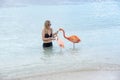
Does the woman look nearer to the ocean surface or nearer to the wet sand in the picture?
the ocean surface

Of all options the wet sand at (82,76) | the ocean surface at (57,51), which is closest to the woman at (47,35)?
the ocean surface at (57,51)

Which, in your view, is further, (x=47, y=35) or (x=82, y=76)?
(x=47, y=35)

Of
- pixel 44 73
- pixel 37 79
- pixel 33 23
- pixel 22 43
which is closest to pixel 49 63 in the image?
pixel 44 73

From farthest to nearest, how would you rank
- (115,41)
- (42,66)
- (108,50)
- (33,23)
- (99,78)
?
1. (33,23)
2. (115,41)
3. (108,50)
4. (42,66)
5. (99,78)

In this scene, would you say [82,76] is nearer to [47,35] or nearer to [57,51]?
[57,51]

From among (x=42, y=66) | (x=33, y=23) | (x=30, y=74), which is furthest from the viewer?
(x=33, y=23)

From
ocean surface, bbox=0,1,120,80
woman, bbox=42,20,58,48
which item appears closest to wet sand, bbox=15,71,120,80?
ocean surface, bbox=0,1,120,80

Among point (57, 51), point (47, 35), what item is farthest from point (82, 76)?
point (47, 35)

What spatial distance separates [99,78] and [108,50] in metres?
3.51

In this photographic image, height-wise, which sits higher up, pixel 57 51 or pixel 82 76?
pixel 57 51

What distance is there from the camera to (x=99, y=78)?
9039 millimetres

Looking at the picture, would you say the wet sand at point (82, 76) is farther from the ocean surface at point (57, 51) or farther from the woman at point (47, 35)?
the woman at point (47, 35)

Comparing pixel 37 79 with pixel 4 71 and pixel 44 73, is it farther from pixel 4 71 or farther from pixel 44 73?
pixel 4 71

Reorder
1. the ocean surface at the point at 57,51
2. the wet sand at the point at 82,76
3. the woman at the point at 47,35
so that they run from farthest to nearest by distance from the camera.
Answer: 1. the woman at the point at 47,35
2. the ocean surface at the point at 57,51
3. the wet sand at the point at 82,76
